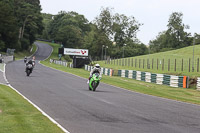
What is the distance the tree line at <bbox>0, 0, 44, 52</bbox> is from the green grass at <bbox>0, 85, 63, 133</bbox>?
85.4 metres

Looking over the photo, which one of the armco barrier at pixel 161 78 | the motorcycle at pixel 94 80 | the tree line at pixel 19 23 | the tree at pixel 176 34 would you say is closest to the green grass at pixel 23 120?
the motorcycle at pixel 94 80

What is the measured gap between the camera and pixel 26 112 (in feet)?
35.9

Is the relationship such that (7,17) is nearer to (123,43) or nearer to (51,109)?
(123,43)

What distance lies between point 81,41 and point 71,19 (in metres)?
22.9

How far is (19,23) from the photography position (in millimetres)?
113625

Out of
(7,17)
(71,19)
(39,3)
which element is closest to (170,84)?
(7,17)

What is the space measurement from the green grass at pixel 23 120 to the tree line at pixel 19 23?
280ft

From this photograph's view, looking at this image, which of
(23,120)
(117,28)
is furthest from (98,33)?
(23,120)

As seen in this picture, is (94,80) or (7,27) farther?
(7,27)

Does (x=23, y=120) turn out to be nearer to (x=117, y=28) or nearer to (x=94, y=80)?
(x=94, y=80)

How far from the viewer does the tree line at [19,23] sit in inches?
3738

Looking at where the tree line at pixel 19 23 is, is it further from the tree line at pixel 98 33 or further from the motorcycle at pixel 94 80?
the motorcycle at pixel 94 80

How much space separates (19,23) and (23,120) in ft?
355

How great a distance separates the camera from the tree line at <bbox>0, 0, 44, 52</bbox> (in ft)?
311
